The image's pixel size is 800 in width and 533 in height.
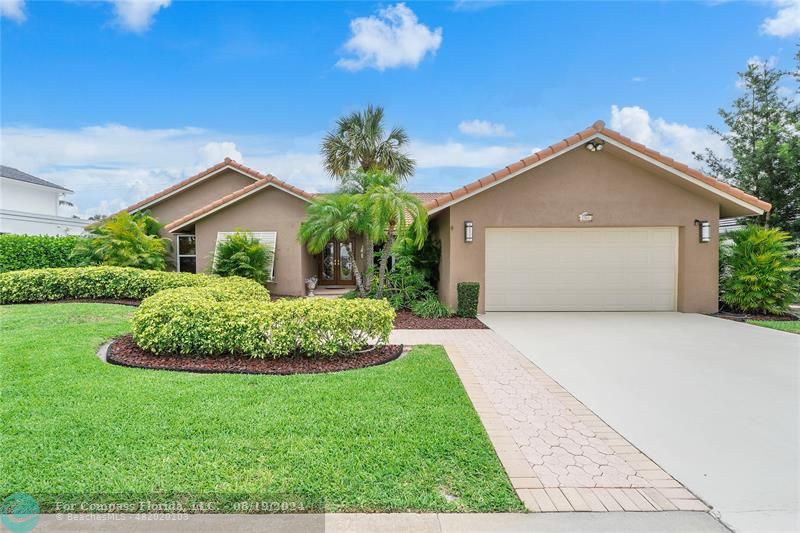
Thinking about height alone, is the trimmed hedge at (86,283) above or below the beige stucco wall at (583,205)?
below

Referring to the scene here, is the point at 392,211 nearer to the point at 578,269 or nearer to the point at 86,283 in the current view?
the point at 578,269

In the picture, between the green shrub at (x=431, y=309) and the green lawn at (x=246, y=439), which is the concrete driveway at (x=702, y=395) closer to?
the green shrub at (x=431, y=309)

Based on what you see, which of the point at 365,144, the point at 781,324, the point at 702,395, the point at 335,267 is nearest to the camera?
the point at 702,395

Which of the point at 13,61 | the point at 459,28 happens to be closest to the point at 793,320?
the point at 459,28

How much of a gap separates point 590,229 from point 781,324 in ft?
16.6

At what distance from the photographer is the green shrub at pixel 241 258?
14.7 metres

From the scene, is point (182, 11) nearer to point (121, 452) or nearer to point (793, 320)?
point (121, 452)

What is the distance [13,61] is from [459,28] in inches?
553

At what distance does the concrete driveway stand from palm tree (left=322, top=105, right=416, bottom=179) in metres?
13.5

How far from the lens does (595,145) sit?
1114cm

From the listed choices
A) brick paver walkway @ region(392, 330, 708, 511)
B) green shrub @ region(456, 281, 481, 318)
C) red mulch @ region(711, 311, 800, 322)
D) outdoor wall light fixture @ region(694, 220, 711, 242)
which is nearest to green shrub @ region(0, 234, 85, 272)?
green shrub @ region(456, 281, 481, 318)

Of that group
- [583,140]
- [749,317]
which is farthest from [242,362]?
[749,317]

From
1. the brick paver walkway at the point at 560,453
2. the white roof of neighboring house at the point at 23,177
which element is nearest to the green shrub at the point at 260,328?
the brick paver walkway at the point at 560,453

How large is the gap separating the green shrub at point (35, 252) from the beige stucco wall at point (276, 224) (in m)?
5.89
